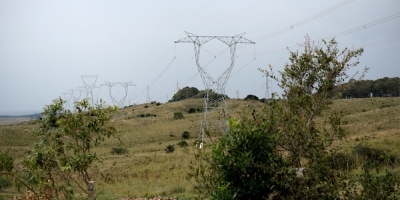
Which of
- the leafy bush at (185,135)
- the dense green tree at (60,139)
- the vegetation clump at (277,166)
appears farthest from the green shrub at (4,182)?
the leafy bush at (185,135)

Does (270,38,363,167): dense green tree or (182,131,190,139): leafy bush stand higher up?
(270,38,363,167): dense green tree

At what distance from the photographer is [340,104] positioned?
65438 mm

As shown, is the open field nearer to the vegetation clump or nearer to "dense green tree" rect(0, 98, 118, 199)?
"dense green tree" rect(0, 98, 118, 199)

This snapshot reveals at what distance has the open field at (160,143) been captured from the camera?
17.7 meters

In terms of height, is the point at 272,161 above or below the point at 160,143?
above

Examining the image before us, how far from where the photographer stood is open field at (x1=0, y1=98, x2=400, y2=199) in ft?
58.0

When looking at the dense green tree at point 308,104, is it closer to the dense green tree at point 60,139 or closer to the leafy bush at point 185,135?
the dense green tree at point 60,139

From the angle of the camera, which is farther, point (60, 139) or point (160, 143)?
point (160, 143)

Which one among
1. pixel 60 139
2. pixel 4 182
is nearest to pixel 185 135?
pixel 4 182

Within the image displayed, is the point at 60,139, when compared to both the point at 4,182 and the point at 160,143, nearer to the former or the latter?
the point at 4,182

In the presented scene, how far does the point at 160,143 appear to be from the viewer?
51062 millimetres

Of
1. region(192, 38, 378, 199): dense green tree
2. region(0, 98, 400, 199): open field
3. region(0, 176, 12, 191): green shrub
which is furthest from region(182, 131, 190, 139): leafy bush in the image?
region(192, 38, 378, 199): dense green tree

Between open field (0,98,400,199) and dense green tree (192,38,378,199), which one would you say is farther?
open field (0,98,400,199)

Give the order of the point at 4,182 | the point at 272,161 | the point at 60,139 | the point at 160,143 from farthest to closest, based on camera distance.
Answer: the point at 160,143
the point at 4,182
the point at 60,139
the point at 272,161
